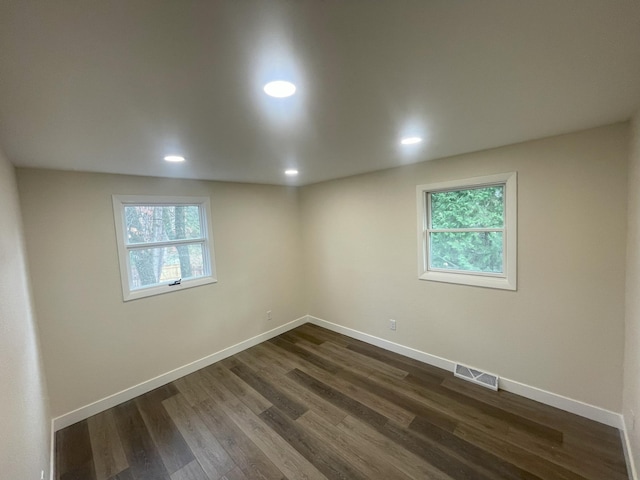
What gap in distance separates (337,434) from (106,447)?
1.87m

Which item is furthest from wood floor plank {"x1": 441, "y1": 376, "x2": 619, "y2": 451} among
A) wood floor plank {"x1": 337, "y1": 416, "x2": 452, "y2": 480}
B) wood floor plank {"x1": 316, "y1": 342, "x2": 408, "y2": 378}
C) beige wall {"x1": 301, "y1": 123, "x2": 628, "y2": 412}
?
wood floor plank {"x1": 337, "y1": 416, "x2": 452, "y2": 480}

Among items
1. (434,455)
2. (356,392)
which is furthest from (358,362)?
(434,455)

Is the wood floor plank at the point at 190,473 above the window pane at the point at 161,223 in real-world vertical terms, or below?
below

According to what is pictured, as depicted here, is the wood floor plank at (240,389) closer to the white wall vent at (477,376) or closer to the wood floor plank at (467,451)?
the wood floor plank at (467,451)

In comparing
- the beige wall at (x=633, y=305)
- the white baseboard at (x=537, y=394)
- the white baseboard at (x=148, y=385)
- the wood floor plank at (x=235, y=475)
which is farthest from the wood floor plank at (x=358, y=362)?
the beige wall at (x=633, y=305)

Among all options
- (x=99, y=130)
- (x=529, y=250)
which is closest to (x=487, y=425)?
(x=529, y=250)

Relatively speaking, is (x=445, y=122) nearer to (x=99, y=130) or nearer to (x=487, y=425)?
(x=99, y=130)

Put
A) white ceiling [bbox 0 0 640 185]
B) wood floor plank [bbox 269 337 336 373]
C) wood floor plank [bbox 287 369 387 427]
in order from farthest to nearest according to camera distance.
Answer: wood floor plank [bbox 269 337 336 373] → wood floor plank [bbox 287 369 387 427] → white ceiling [bbox 0 0 640 185]

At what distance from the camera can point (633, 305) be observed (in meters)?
1.76

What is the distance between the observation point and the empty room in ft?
3.01

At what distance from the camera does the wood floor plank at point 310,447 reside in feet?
6.03

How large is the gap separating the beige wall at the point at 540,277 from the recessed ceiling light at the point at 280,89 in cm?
215

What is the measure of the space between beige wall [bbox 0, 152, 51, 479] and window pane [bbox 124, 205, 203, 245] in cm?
103

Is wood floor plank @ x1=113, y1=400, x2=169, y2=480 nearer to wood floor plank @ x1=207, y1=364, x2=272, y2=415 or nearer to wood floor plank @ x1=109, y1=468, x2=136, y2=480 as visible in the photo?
wood floor plank @ x1=109, y1=468, x2=136, y2=480
